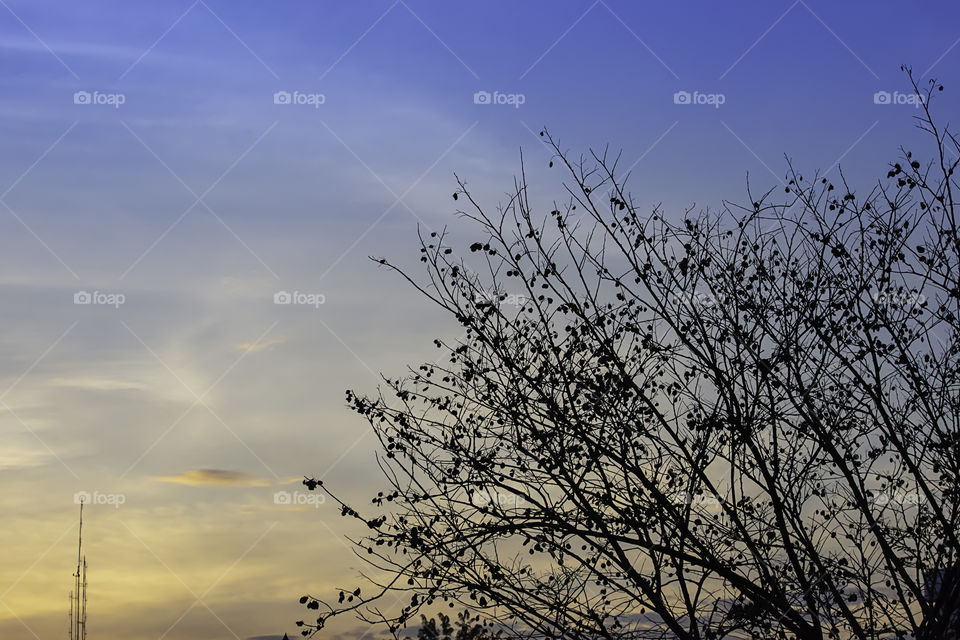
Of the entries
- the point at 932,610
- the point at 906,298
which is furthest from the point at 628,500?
the point at 906,298

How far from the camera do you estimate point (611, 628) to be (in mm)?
8203

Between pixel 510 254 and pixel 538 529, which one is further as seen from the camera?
pixel 510 254

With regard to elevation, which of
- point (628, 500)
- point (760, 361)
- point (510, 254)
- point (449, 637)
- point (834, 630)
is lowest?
point (834, 630)

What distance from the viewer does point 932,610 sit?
797cm

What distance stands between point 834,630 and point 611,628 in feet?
5.25

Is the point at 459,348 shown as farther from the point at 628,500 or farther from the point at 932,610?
the point at 932,610

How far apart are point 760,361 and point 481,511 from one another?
8.13 ft

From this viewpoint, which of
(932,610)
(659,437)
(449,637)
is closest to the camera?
(932,610)

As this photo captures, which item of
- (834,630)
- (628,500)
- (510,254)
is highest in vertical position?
(510,254)

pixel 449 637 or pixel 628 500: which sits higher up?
pixel 628 500

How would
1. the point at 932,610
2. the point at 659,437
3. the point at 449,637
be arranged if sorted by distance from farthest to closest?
the point at 449,637 → the point at 659,437 → the point at 932,610

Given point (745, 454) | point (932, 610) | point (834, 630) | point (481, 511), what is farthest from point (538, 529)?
point (932, 610)

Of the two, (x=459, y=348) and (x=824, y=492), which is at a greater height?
(x=459, y=348)

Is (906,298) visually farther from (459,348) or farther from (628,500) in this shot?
(459,348)
